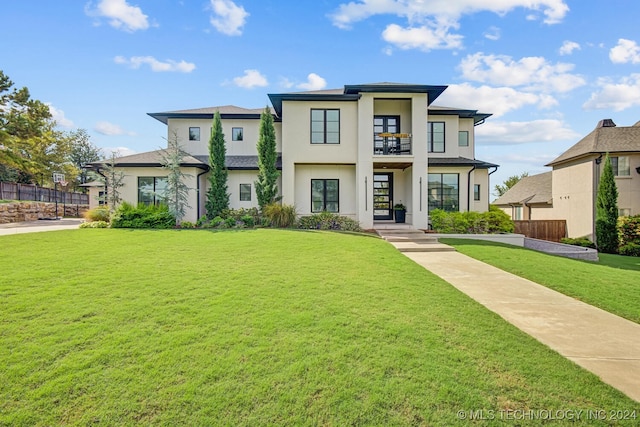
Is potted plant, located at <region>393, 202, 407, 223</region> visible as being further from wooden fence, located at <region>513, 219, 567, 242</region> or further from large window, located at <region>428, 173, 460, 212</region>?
wooden fence, located at <region>513, 219, 567, 242</region>

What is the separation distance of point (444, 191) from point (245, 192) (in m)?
11.0

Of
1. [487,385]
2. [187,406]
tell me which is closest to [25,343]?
[187,406]

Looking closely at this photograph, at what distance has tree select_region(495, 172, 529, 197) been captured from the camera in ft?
150

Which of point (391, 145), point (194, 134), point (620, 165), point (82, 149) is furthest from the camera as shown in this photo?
point (82, 149)

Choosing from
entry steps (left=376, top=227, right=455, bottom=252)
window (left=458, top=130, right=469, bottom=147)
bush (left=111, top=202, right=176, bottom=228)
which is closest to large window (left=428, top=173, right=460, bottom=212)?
window (left=458, top=130, right=469, bottom=147)

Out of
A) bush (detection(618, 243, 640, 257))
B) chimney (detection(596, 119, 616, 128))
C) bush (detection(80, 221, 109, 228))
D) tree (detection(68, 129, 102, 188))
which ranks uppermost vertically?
tree (detection(68, 129, 102, 188))

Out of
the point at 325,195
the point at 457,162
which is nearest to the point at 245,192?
the point at 325,195

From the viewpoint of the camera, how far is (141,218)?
46.8ft

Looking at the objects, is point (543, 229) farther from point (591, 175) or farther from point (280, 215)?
point (280, 215)

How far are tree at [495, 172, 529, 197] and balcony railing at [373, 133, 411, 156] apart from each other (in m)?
35.9

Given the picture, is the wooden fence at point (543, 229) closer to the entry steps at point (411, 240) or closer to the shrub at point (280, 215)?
the entry steps at point (411, 240)

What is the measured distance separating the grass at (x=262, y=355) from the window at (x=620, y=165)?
787 inches

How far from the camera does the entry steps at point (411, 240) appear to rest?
36.2 ft

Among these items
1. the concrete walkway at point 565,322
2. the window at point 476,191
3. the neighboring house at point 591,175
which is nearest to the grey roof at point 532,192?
the neighboring house at point 591,175
